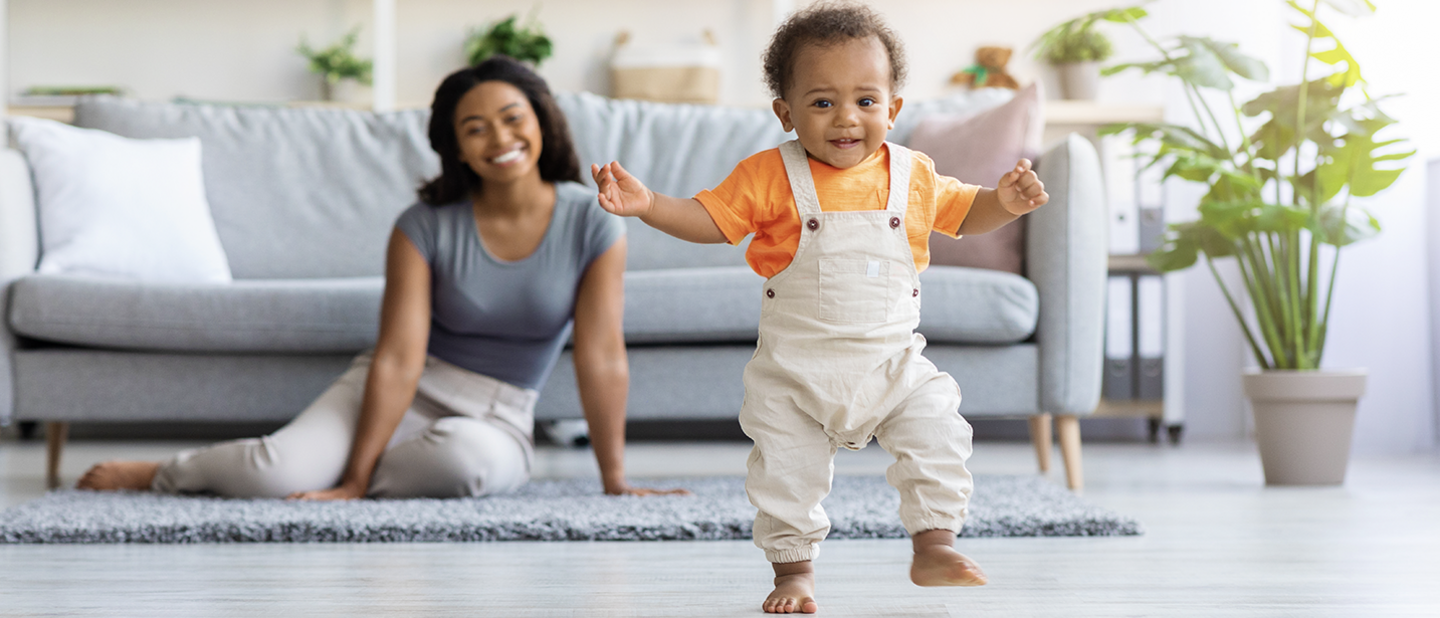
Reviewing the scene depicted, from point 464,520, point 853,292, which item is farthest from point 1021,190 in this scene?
point 464,520

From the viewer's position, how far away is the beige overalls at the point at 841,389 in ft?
3.02

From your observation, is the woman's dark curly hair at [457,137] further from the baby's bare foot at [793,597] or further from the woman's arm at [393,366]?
the baby's bare foot at [793,597]

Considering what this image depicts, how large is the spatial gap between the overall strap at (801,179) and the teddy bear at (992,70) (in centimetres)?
265

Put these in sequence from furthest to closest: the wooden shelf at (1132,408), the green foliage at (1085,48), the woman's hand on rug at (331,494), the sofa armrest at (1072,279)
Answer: the green foliage at (1085,48), the wooden shelf at (1132,408), the sofa armrest at (1072,279), the woman's hand on rug at (331,494)

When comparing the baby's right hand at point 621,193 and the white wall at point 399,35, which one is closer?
the baby's right hand at point 621,193

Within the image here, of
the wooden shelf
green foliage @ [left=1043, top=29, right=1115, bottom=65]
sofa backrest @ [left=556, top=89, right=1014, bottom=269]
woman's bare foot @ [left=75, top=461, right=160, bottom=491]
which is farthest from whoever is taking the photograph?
green foliage @ [left=1043, top=29, right=1115, bottom=65]

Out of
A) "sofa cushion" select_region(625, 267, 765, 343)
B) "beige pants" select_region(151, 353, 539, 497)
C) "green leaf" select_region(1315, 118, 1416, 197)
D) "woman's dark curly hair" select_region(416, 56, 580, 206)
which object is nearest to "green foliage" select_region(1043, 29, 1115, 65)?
"green leaf" select_region(1315, 118, 1416, 197)

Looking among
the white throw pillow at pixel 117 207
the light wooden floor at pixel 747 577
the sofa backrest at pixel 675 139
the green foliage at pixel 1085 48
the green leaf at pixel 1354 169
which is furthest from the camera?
the green foliage at pixel 1085 48

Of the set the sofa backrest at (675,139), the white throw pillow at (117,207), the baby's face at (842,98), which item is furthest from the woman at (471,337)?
the baby's face at (842,98)

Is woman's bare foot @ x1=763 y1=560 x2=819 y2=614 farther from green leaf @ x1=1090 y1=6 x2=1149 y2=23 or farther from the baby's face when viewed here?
green leaf @ x1=1090 y1=6 x2=1149 y2=23

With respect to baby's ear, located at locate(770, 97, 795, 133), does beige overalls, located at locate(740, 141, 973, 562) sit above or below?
below

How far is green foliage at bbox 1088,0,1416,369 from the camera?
190cm

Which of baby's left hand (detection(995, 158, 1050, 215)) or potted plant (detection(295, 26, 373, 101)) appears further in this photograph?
potted plant (detection(295, 26, 373, 101))

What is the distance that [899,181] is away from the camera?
0.96 meters
